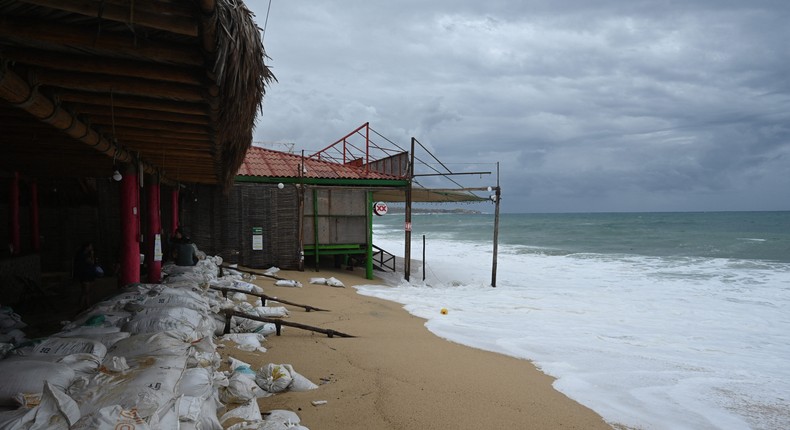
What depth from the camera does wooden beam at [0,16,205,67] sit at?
218 centimetres

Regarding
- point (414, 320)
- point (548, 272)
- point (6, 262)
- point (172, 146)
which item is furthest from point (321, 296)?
point (548, 272)

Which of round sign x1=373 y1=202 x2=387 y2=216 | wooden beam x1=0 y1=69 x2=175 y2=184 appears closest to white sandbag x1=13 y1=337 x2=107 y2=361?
wooden beam x1=0 y1=69 x2=175 y2=184

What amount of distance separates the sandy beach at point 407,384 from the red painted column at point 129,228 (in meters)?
2.37

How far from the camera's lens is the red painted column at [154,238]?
713 cm

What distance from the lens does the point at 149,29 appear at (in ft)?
7.45

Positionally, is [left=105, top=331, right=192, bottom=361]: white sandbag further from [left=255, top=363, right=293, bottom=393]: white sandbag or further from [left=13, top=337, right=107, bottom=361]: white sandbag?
[left=255, top=363, right=293, bottom=393]: white sandbag

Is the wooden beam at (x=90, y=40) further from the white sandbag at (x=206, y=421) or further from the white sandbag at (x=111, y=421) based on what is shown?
the white sandbag at (x=206, y=421)

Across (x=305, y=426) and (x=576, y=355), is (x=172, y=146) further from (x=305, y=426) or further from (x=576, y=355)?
(x=576, y=355)

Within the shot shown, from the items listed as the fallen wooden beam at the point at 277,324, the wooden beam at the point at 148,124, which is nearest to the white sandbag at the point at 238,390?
the fallen wooden beam at the point at 277,324

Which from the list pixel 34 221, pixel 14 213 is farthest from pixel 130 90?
pixel 34 221

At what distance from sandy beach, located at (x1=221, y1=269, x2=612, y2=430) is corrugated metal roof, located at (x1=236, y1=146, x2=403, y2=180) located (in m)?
6.60

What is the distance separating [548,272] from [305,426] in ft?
56.6

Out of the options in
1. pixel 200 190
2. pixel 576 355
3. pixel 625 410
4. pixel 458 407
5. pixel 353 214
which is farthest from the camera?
pixel 353 214

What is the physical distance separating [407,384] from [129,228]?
4.51 metres
